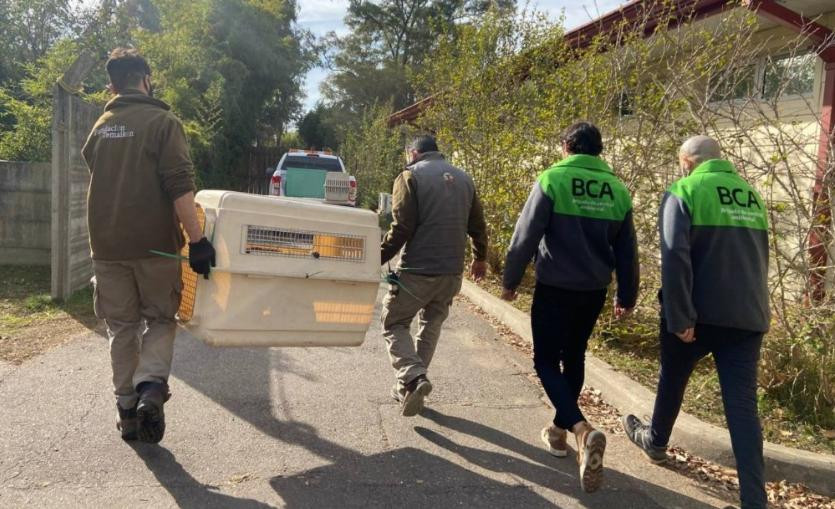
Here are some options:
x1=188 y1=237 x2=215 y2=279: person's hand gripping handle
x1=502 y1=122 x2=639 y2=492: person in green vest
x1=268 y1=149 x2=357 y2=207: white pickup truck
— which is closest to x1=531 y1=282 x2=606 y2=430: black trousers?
x1=502 y1=122 x2=639 y2=492: person in green vest

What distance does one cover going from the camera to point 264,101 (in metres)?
24.8

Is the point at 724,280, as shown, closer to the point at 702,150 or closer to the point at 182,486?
the point at 702,150

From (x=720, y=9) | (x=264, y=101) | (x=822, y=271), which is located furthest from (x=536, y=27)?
(x=264, y=101)

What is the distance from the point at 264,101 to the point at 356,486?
2344 cm

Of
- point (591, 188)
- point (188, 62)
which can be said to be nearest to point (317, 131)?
point (188, 62)

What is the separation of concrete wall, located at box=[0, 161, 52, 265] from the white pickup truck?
529cm

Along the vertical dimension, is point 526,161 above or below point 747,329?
above

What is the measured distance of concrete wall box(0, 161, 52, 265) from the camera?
7746 millimetres

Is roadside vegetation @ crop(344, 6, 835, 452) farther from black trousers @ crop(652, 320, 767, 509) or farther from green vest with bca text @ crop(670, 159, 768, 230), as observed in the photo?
green vest with bca text @ crop(670, 159, 768, 230)

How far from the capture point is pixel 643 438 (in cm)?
374

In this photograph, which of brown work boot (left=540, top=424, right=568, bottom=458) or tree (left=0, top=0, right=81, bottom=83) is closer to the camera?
brown work boot (left=540, top=424, right=568, bottom=458)

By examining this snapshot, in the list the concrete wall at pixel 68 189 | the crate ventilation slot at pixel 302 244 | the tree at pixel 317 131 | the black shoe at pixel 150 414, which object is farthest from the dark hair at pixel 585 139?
the tree at pixel 317 131

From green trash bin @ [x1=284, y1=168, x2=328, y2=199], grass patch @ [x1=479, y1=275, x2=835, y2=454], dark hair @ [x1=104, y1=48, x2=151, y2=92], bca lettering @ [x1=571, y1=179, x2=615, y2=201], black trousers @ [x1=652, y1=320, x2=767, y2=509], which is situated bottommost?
grass patch @ [x1=479, y1=275, x2=835, y2=454]

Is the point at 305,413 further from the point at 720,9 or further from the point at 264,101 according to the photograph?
the point at 264,101
